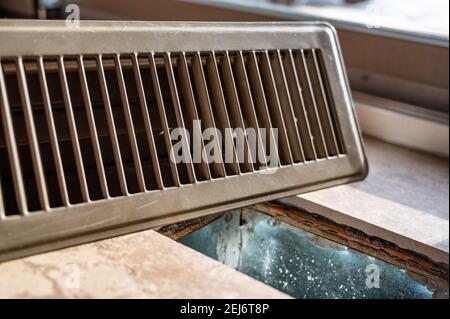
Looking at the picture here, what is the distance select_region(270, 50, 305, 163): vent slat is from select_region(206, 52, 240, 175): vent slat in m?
0.13

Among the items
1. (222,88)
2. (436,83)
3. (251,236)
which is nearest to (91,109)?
(222,88)

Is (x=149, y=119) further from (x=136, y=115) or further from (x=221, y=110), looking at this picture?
(x=221, y=110)

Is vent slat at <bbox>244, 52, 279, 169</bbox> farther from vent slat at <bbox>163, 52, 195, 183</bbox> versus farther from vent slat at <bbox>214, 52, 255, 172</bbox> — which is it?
vent slat at <bbox>163, 52, 195, 183</bbox>

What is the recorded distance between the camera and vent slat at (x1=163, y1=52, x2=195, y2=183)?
35.2 inches

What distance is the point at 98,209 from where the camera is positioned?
2.62ft

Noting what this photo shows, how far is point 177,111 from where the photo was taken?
0.91m

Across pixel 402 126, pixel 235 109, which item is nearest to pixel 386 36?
pixel 402 126

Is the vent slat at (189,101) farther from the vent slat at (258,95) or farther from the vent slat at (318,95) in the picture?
the vent slat at (318,95)

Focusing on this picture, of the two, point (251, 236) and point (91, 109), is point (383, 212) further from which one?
point (91, 109)

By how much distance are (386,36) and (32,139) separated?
4.16 feet

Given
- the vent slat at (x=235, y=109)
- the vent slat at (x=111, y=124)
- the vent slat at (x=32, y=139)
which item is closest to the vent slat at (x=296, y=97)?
the vent slat at (x=235, y=109)

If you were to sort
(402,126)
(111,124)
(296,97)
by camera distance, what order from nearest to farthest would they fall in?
(111,124), (296,97), (402,126)

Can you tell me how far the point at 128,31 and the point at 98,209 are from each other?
0.96 feet

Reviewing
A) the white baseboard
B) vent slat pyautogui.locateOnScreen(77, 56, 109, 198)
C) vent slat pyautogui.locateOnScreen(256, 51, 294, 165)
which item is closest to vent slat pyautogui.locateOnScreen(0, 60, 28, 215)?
vent slat pyautogui.locateOnScreen(77, 56, 109, 198)
